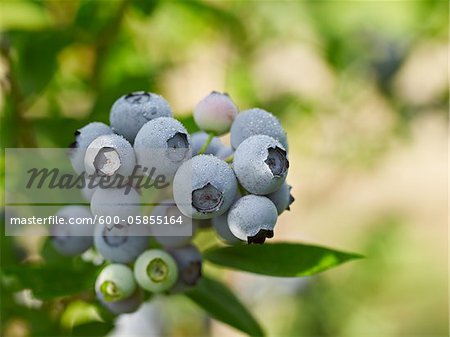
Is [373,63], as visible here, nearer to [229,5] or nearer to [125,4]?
[229,5]

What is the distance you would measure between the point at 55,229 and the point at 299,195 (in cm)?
252

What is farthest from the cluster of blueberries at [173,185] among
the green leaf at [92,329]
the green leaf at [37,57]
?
the green leaf at [37,57]

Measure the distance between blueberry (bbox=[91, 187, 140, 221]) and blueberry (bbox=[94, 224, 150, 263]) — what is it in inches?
2.0

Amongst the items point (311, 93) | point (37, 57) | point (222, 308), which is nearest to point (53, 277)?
point (222, 308)

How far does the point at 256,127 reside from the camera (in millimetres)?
1021

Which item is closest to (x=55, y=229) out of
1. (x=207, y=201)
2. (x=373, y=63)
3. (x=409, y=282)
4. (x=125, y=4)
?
(x=207, y=201)

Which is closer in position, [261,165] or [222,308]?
[261,165]

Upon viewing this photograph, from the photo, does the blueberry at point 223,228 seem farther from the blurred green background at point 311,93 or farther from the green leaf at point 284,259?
the blurred green background at point 311,93

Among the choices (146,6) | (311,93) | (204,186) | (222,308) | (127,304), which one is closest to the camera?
(204,186)

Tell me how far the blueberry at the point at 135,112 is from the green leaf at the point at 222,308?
35 centimetres

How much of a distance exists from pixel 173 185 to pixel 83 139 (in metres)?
0.17

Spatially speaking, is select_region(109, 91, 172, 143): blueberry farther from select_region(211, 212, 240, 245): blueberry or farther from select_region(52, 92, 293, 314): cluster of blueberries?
select_region(211, 212, 240, 245): blueberry

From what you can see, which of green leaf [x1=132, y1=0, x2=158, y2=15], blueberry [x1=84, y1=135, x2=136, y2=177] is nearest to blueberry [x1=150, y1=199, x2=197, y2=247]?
blueberry [x1=84, y1=135, x2=136, y2=177]

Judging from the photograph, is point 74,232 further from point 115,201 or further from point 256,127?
point 256,127
